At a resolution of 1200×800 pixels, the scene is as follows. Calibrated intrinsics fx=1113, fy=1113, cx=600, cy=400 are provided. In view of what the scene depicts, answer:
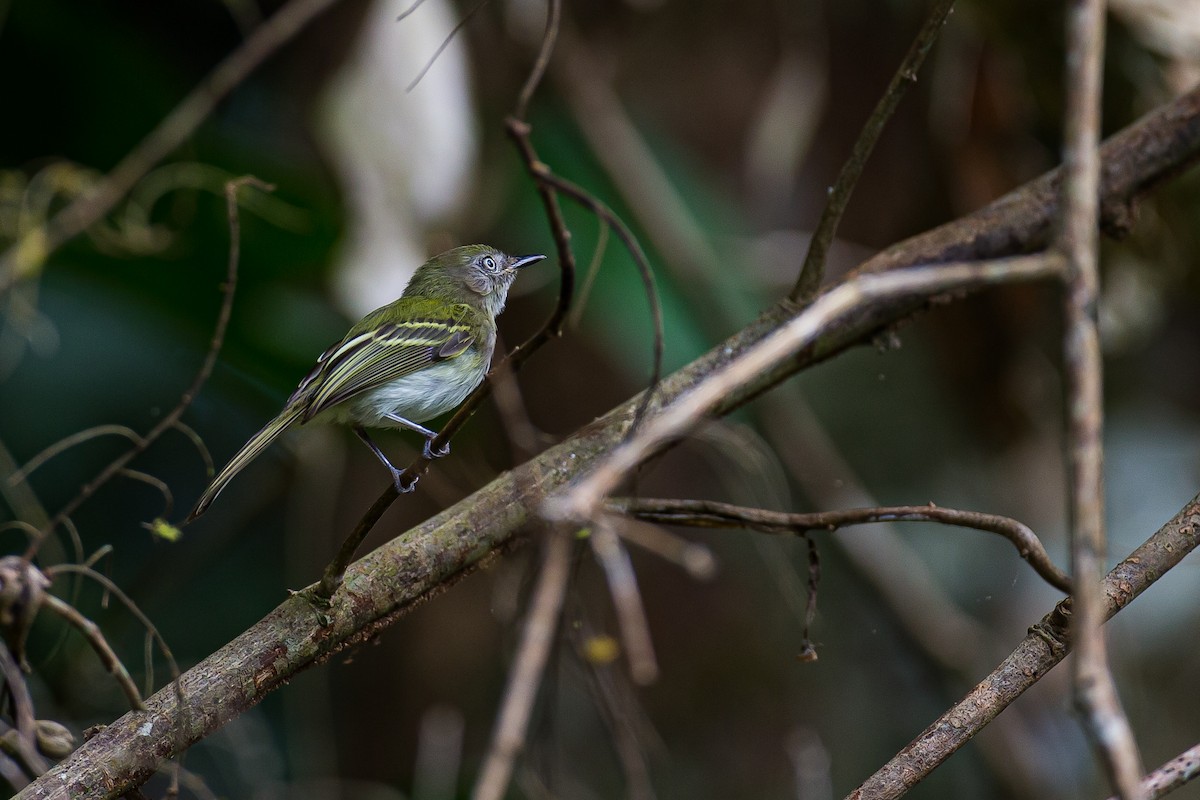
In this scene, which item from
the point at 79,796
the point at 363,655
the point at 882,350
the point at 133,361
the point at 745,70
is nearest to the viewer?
the point at 79,796

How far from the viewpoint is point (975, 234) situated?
3.10m

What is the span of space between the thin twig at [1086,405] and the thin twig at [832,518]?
90 centimetres

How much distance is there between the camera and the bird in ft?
9.74

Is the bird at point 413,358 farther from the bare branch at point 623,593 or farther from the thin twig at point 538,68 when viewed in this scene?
the bare branch at point 623,593

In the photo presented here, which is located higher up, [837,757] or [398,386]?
[398,386]

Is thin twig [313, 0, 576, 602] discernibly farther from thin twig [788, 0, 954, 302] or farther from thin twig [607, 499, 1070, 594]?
thin twig [788, 0, 954, 302]

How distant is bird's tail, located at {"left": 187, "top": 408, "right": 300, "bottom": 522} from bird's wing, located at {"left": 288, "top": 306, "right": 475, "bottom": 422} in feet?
0.18

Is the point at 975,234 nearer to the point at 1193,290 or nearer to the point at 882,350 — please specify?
the point at 882,350

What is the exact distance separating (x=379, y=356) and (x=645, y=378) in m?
1.81

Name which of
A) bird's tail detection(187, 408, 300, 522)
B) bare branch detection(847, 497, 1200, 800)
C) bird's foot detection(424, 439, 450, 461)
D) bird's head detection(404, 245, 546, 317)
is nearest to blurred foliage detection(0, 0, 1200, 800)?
bird's head detection(404, 245, 546, 317)

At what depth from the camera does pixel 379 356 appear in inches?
121

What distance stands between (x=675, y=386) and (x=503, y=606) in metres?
0.91

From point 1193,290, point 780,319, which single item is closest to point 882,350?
point 780,319

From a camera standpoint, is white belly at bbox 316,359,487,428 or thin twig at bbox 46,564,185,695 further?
white belly at bbox 316,359,487,428
